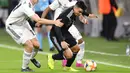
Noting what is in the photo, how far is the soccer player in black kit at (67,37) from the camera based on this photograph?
13.2 meters

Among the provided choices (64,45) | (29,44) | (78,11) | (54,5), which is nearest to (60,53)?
(29,44)

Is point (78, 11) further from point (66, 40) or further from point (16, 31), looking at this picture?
point (16, 31)

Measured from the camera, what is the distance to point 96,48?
65.7ft

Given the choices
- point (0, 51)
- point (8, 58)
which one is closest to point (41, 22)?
point (8, 58)

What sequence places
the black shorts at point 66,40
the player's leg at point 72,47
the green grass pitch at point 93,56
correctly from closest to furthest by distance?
the black shorts at point 66,40 < the player's leg at point 72,47 < the green grass pitch at point 93,56

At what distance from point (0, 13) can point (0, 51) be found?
11.5m

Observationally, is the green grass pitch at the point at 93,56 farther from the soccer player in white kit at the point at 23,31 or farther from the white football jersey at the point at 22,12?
the white football jersey at the point at 22,12

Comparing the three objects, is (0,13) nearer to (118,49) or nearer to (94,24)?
(94,24)

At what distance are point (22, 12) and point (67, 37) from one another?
119 cm

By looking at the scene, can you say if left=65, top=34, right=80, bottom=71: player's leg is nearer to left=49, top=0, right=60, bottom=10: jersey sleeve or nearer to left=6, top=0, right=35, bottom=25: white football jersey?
left=6, top=0, right=35, bottom=25: white football jersey

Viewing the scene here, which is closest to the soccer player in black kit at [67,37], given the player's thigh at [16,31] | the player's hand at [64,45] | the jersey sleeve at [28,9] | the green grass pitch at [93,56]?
the player's hand at [64,45]

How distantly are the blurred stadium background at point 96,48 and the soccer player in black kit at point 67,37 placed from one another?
0.37m

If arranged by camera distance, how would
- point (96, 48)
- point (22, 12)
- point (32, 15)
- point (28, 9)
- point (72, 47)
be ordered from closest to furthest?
point (32, 15)
point (28, 9)
point (22, 12)
point (72, 47)
point (96, 48)

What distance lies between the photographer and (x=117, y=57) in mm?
17391
